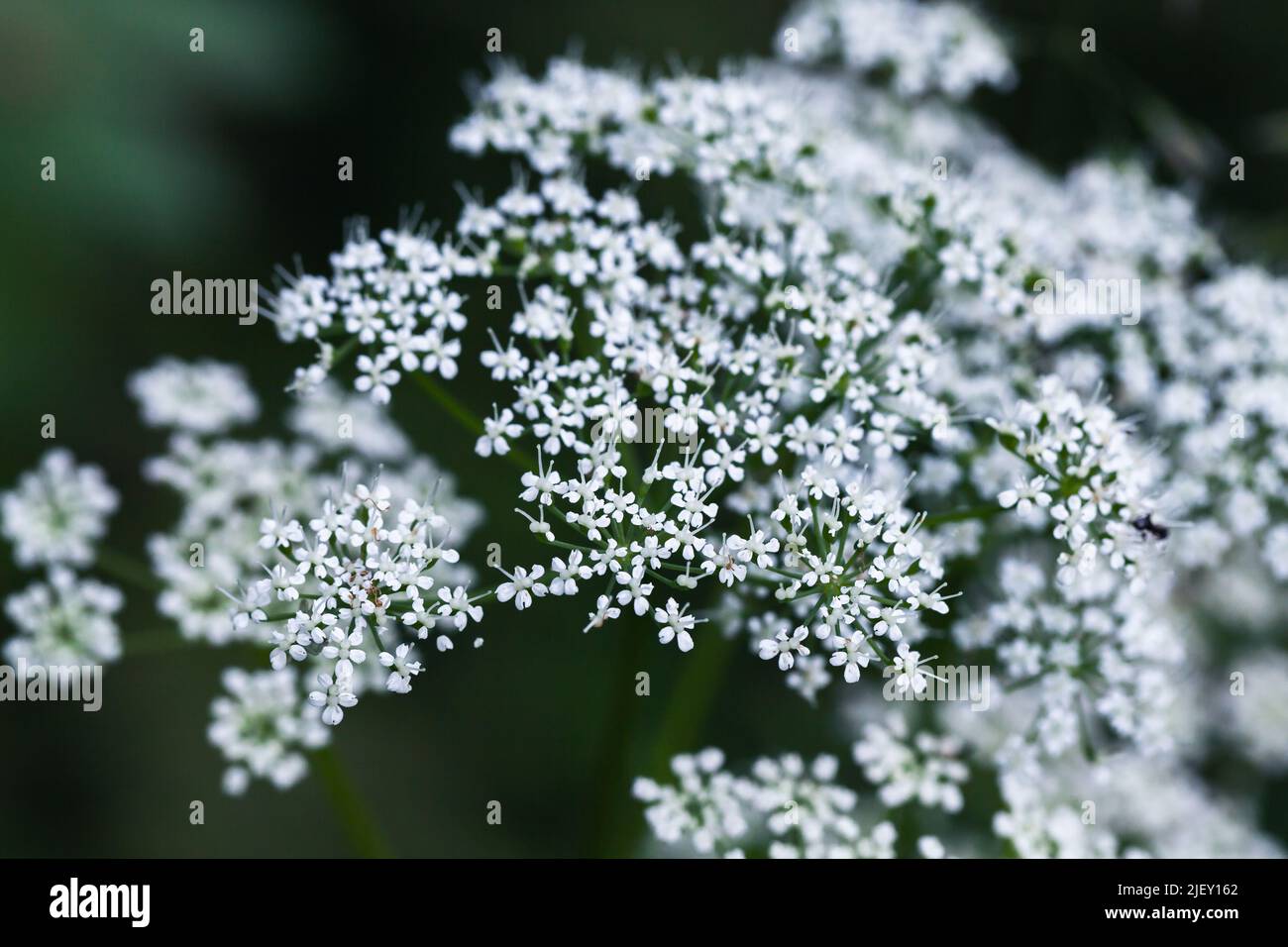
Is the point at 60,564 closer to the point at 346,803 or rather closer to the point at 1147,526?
the point at 346,803

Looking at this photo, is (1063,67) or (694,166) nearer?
(694,166)

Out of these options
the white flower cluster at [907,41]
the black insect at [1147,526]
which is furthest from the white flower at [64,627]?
the white flower cluster at [907,41]

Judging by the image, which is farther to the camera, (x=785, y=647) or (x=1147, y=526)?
(x=1147, y=526)

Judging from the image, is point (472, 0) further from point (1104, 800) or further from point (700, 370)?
point (1104, 800)

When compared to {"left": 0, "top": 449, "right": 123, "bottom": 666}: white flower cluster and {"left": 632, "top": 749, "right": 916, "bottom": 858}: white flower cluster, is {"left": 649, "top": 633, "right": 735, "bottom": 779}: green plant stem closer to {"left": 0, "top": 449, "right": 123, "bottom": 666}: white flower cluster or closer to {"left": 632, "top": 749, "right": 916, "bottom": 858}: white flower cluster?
{"left": 632, "top": 749, "right": 916, "bottom": 858}: white flower cluster

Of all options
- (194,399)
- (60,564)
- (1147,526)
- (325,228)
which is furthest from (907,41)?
(60,564)
